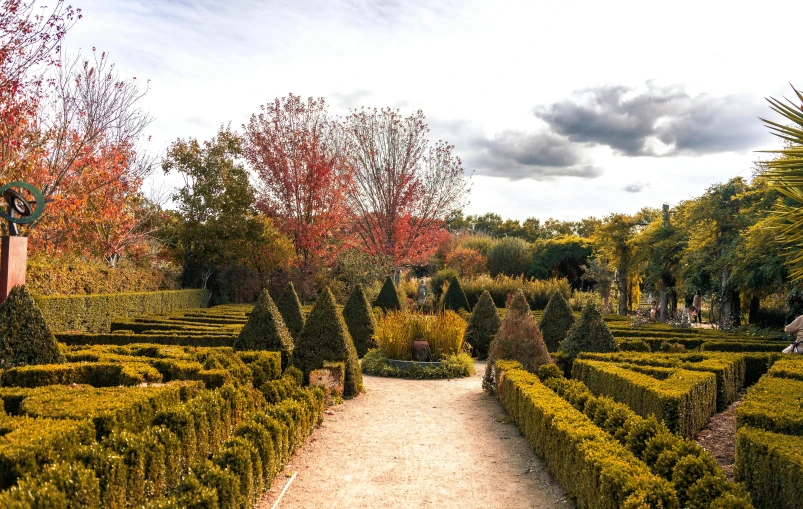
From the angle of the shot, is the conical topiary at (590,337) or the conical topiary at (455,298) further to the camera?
the conical topiary at (455,298)

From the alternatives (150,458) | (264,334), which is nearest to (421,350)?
(264,334)

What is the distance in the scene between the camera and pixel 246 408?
22.6 ft

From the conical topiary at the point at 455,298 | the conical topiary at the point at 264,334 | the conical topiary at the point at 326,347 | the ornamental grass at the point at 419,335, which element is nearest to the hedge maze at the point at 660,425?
the ornamental grass at the point at 419,335

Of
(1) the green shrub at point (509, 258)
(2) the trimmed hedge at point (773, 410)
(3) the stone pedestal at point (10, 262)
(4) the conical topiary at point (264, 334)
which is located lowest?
(2) the trimmed hedge at point (773, 410)

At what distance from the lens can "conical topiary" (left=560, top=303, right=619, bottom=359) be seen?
34.3ft

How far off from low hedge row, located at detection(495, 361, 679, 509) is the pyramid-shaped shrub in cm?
242

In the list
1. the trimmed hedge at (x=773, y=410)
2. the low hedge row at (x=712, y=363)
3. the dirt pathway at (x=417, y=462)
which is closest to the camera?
the trimmed hedge at (x=773, y=410)

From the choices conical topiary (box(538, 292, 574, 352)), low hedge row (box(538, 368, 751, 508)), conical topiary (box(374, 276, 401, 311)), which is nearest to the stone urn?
conical topiary (box(538, 292, 574, 352))

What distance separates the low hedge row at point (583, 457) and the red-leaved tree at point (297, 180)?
20583mm

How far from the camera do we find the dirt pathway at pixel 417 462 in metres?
5.20

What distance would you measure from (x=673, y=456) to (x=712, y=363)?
16.5ft

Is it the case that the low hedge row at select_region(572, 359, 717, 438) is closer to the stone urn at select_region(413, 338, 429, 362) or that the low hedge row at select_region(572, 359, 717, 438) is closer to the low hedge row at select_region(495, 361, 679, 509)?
the low hedge row at select_region(495, 361, 679, 509)

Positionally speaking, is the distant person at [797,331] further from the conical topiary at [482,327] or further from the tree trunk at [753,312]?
the tree trunk at [753,312]

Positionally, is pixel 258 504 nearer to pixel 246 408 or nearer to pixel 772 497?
pixel 246 408
